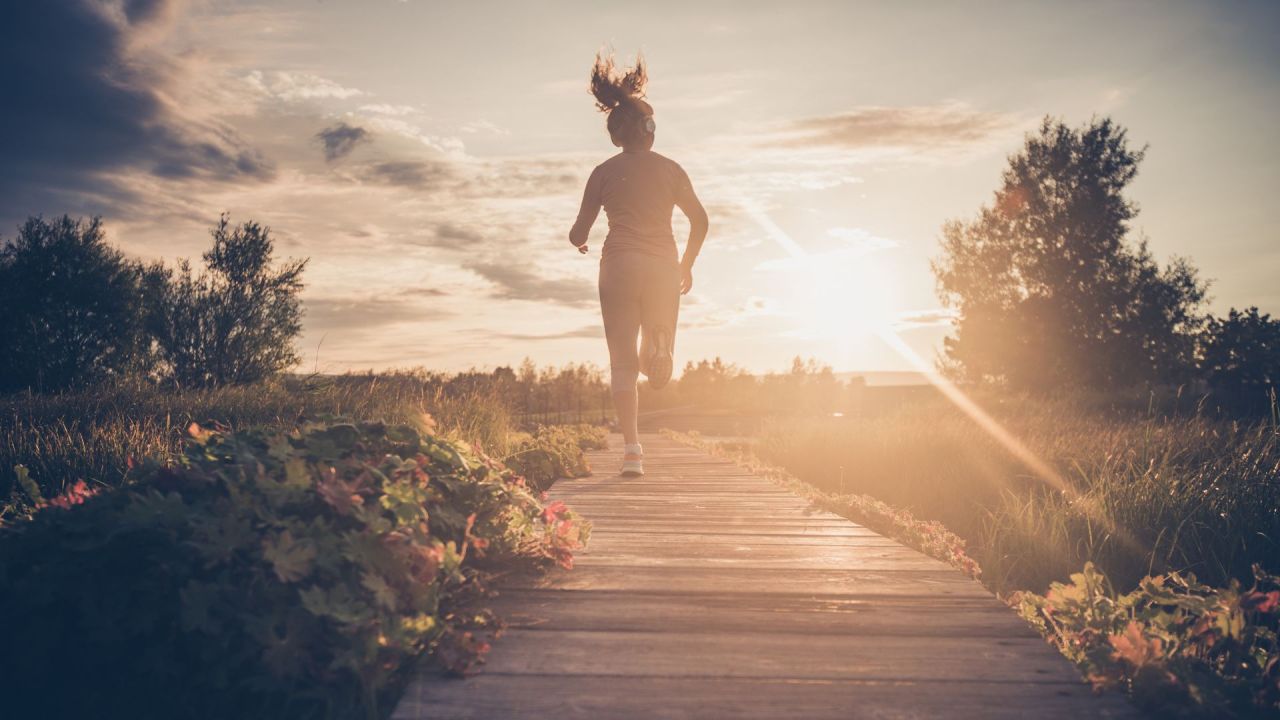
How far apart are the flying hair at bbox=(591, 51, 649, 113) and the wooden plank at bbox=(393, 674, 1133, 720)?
4.42 meters

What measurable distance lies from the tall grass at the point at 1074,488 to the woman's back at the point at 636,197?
332cm

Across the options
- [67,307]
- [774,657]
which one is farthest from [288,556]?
[67,307]

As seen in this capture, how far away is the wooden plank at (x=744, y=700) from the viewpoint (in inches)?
60.0

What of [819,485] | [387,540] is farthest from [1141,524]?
[387,540]

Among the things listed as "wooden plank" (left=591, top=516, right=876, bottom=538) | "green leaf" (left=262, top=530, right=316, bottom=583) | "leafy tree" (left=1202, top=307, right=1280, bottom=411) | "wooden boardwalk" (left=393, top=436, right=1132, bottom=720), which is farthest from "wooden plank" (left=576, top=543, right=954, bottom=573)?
"leafy tree" (left=1202, top=307, right=1280, bottom=411)

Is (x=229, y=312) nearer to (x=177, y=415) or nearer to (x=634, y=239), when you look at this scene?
(x=177, y=415)

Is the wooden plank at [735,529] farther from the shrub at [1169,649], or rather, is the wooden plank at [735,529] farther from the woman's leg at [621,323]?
the woman's leg at [621,323]

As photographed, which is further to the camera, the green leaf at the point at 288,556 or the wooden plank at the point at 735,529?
the wooden plank at the point at 735,529

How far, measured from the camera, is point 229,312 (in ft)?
99.7

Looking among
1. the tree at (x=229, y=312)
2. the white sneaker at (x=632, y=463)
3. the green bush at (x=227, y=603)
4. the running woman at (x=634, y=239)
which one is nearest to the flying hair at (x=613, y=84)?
the running woman at (x=634, y=239)

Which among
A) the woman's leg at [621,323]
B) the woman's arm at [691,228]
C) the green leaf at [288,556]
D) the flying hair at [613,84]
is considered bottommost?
the green leaf at [288,556]

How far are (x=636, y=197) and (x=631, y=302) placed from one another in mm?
746

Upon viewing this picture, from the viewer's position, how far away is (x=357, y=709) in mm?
1627

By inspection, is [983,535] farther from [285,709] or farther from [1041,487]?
[285,709]
